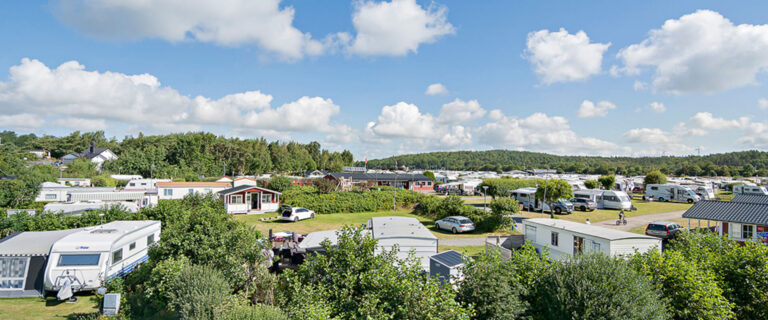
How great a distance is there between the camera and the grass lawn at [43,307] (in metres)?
9.83

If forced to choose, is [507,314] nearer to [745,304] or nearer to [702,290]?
[702,290]

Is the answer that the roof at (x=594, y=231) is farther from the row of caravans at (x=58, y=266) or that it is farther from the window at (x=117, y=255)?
the window at (x=117, y=255)

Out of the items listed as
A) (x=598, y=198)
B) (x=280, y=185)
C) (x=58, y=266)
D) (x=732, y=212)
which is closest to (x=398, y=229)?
(x=58, y=266)

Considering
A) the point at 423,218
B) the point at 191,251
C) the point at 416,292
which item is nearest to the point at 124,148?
the point at 423,218

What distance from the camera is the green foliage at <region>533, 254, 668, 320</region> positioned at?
22.8 feet

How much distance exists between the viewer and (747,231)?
15.9 meters

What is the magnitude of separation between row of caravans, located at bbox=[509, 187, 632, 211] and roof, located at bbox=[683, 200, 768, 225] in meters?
12.3

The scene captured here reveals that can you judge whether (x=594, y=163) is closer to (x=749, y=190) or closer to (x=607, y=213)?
(x=749, y=190)

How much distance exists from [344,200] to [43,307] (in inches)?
840

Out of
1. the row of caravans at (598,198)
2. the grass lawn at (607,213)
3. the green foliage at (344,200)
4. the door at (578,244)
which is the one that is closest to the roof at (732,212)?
the door at (578,244)

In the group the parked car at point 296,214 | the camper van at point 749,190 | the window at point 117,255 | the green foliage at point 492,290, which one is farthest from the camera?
the camper van at point 749,190

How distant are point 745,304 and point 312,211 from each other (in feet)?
77.9

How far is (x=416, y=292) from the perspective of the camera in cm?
709

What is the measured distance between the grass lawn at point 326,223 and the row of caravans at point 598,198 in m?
10.0
